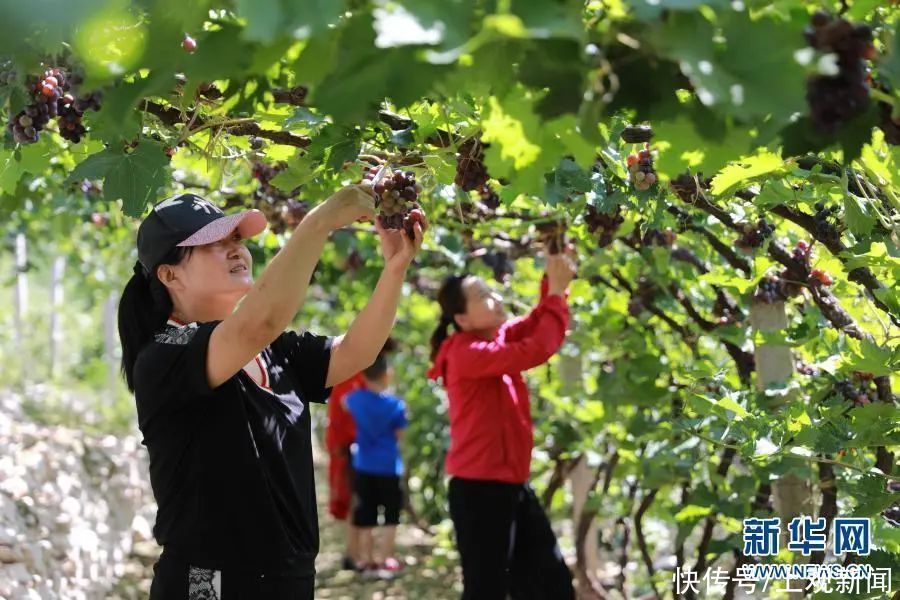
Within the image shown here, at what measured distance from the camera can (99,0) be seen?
116cm

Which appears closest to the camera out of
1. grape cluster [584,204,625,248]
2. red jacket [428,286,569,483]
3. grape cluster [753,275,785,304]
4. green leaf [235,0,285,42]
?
green leaf [235,0,285,42]

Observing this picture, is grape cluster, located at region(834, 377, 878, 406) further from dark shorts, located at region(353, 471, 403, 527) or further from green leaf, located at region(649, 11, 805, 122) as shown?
dark shorts, located at region(353, 471, 403, 527)

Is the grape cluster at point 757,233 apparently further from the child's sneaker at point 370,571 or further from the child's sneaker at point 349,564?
the child's sneaker at point 349,564

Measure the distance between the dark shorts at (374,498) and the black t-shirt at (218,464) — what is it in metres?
4.43

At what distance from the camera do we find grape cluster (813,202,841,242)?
8.58 ft

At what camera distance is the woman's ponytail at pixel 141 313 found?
2.45m

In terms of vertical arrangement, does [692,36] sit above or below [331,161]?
below

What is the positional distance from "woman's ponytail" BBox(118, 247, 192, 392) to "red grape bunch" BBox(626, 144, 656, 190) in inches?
41.4

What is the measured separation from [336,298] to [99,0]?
7.27 meters

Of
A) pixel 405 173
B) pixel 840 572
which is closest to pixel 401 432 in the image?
pixel 840 572

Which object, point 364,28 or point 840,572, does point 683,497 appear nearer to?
point 840,572

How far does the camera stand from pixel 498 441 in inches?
162

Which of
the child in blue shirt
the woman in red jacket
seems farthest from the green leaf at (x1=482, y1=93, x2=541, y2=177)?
the child in blue shirt

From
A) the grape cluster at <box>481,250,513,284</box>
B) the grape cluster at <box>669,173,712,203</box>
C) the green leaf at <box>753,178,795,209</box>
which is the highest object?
the grape cluster at <box>481,250,513,284</box>
